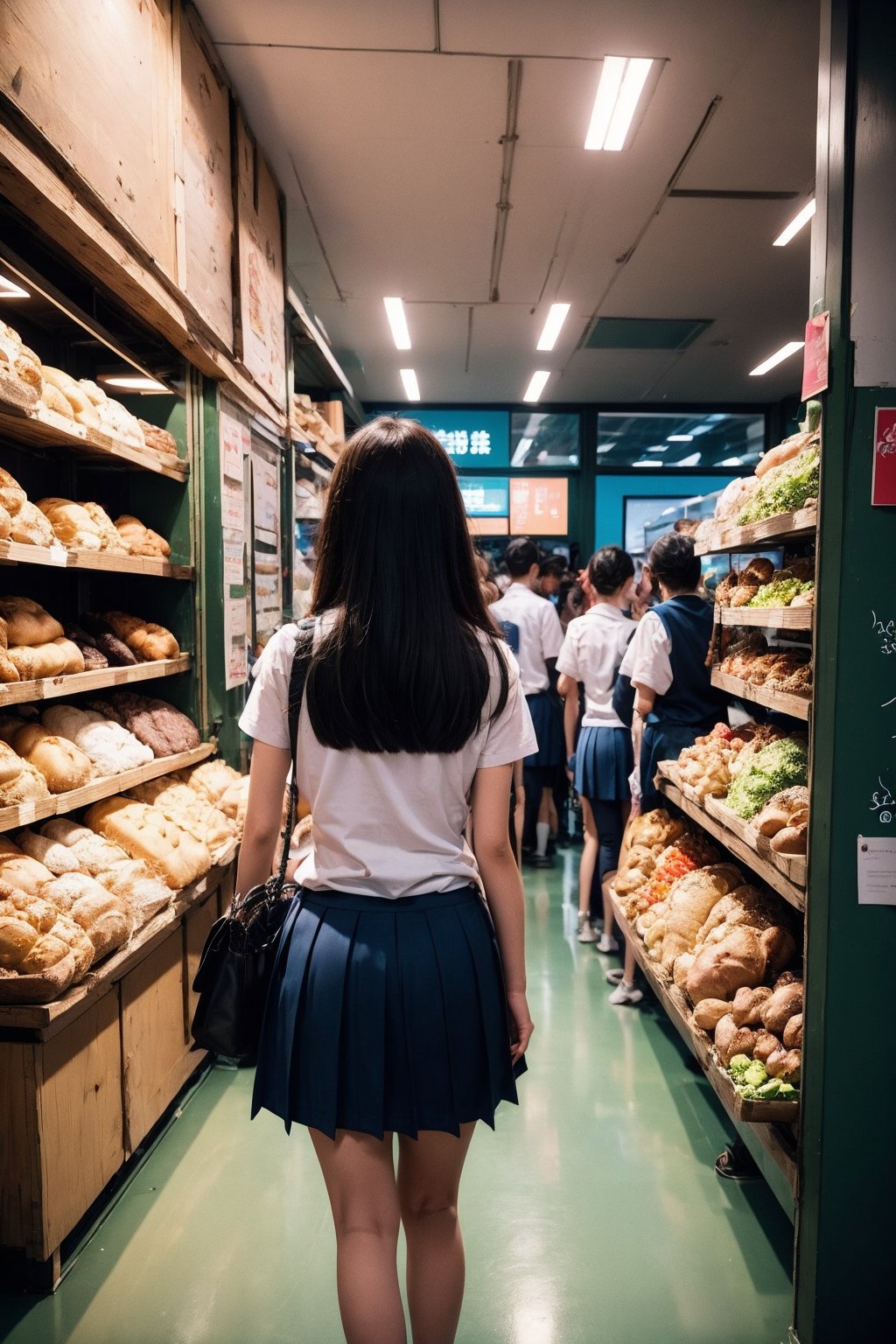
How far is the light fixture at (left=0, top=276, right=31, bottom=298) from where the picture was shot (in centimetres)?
262

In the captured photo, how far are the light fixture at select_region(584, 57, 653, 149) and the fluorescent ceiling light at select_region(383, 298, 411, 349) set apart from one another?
2542 mm

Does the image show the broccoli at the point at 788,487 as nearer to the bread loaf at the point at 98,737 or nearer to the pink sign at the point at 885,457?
the pink sign at the point at 885,457

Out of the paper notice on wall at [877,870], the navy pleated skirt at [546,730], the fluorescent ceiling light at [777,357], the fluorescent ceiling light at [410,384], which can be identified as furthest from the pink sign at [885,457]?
the fluorescent ceiling light at [410,384]

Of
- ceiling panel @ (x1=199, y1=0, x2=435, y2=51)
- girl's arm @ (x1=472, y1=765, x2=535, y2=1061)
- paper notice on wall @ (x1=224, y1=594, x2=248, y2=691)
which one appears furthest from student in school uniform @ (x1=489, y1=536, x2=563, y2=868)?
girl's arm @ (x1=472, y1=765, x2=535, y2=1061)

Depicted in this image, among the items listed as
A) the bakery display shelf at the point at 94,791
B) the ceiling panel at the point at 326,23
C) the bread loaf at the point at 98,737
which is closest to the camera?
the bakery display shelf at the point at 94,791

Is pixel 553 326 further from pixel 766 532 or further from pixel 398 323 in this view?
pixel 766 532

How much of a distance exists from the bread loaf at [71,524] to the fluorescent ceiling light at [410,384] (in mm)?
5867

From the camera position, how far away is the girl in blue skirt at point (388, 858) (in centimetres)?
151

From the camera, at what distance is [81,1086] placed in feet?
7.55

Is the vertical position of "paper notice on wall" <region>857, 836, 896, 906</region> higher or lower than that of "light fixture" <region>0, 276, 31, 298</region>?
lower

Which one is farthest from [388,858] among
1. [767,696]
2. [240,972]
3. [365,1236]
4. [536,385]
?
[536,385]

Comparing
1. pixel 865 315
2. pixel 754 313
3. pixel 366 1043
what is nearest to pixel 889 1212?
pixel 366 1043

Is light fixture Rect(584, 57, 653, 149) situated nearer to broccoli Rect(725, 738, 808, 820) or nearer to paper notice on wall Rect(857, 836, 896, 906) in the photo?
broccoli Rect(725, 738, 808, 820)

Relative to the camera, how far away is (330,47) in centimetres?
347
